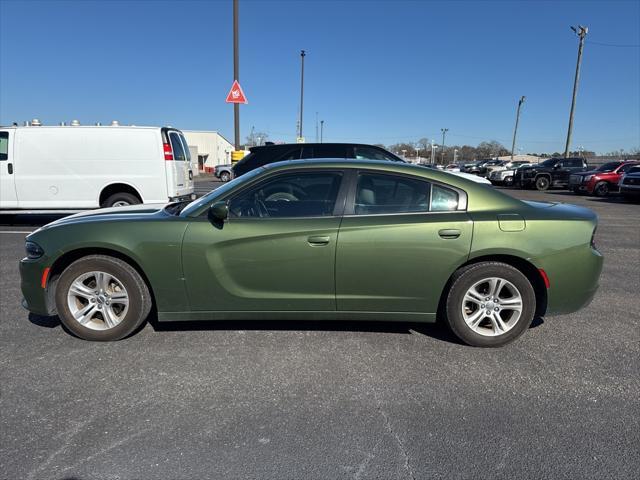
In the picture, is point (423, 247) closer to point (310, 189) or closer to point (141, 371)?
point (310, 189)

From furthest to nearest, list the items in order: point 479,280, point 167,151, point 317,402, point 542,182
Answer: point 542,182 → point 167,151 → point 479,280 → point 317,402

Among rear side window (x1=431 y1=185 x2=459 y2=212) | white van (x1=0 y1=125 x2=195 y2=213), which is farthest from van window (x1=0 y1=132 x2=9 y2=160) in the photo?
rear side window (x1=431 y1=185 x2=459 y2=212)

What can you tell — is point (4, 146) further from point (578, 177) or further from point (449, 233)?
point (578, 177)

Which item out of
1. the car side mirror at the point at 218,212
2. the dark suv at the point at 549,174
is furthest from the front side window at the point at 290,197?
the dark suv at the point at 549,174

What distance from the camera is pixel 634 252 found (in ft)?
24.2

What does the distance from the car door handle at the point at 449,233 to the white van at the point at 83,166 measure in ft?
22.5

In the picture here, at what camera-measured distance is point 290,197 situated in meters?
3.63

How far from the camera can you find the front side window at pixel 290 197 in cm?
353

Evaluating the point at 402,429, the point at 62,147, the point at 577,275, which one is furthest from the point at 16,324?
the point at 62,147

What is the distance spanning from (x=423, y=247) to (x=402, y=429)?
139 centimetres

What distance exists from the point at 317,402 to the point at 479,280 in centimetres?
162

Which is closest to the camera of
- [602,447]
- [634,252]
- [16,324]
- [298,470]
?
[298,470]

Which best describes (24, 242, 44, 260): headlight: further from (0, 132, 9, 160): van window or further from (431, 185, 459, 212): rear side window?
(0, 132, 9, 160): van window

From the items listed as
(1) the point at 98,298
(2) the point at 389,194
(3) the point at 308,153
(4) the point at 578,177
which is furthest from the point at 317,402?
(4) the point at 578,177
